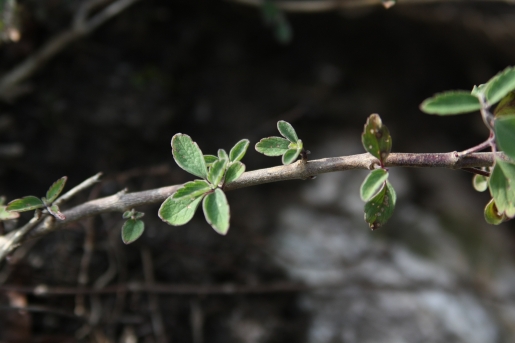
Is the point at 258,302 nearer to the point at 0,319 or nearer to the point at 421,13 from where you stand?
the point at 0,319

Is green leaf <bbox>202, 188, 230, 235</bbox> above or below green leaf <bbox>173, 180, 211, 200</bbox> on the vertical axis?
below

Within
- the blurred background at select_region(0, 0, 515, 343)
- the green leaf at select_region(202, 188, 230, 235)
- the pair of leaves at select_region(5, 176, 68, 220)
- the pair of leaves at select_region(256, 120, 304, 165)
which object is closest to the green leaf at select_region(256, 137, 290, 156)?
the pair of leaves at select_region(256, 120, 304, 165)

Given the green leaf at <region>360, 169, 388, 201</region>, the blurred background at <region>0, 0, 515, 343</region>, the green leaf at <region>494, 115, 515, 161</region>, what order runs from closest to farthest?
the green leaf at <region>494, 115, 515, 161</region>
the green leaf at <region>360, 169, 388, 201</region>
the blurred background at <region>0, 0, 515, 343</region>

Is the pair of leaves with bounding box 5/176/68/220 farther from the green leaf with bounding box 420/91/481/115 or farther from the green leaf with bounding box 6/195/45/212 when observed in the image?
the green leaf with bounding box 420/91/481/115

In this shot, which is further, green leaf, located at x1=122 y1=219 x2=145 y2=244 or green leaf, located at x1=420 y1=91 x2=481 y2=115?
green leaf, located at x1=122 y1=219 x2=145 y2=244

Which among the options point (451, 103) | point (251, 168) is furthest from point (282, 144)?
point (251, 168)

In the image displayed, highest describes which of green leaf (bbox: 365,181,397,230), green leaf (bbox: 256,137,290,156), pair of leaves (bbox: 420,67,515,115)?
green leaf (bbox: 256,137,290,156)

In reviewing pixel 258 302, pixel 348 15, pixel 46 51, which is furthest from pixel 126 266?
pixel 348 15
